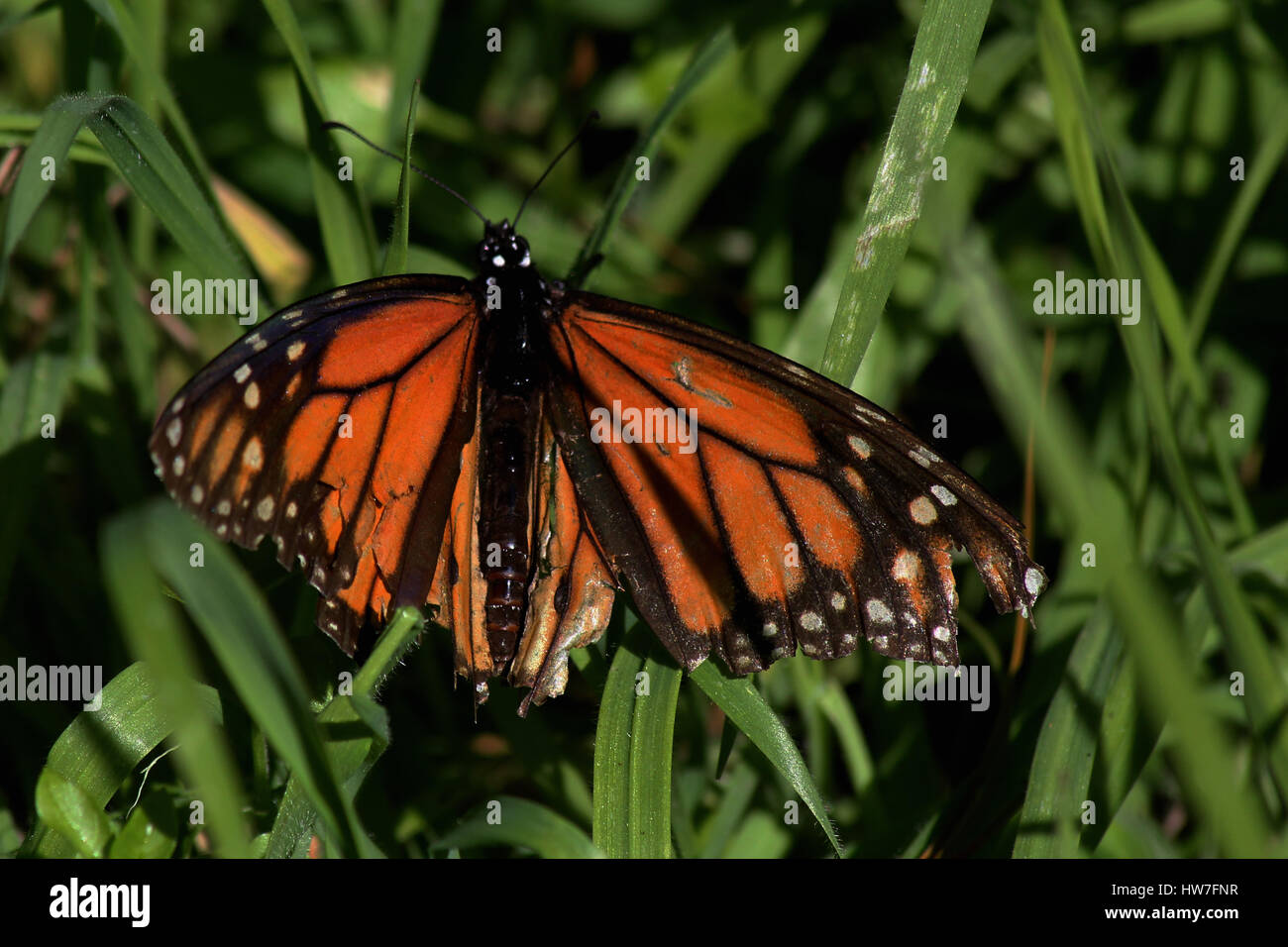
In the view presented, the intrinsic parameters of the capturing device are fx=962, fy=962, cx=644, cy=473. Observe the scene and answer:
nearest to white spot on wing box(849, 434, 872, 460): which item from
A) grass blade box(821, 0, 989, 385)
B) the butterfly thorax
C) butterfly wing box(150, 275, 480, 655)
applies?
grass blade box(821, 0, 989, 385)

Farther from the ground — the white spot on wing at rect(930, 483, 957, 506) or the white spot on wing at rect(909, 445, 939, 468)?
the white spot on wing at rect(909, 445, 939, 468)

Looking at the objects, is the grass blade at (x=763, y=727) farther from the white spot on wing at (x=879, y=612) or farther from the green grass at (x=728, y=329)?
the white spot on wing at (x=879, y=612)

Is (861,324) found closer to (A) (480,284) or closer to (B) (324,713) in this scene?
(A) (480,284)
